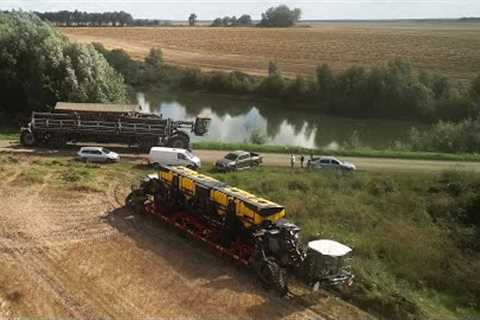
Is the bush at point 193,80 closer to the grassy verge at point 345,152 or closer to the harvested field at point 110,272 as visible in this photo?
the grassy verge at point 345,152

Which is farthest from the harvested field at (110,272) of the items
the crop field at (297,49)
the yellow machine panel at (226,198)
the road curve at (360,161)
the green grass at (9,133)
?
the crop field at (297,49)

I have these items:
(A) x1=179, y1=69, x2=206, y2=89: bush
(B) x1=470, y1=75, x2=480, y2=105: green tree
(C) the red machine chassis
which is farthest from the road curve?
(A) x1=179, y1=69, x2=206, y2=89: bush

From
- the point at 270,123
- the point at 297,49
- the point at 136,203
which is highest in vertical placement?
the point at 297,49

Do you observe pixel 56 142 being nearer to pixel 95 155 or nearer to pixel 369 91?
pixel 95 155

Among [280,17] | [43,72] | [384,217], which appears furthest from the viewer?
[280,17]

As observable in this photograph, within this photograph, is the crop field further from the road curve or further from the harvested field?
the harvested field

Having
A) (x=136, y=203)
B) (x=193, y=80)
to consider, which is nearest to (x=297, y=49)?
(x=193, y=80)
